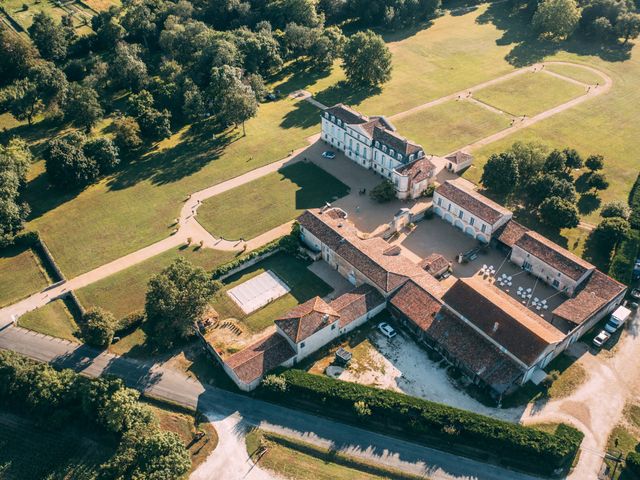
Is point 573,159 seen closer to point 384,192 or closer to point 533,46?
point 384,192

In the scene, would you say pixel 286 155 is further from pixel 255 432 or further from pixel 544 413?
pixel 544 413

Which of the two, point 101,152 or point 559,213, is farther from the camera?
point 101,152

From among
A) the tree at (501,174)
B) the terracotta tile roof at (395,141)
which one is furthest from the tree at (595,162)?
the terracotta tile roof at (395,141)

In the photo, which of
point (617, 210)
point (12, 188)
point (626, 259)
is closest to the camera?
point (626, 259)

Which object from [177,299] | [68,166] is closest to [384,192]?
[177,299]

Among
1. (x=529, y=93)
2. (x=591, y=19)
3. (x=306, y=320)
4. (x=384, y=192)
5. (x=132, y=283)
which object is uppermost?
(x=591, y=19)

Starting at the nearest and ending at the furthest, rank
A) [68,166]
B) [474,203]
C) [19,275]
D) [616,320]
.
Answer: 1. [616,320]
2. [19,275]
3. [474,203]
4. [68,166]
